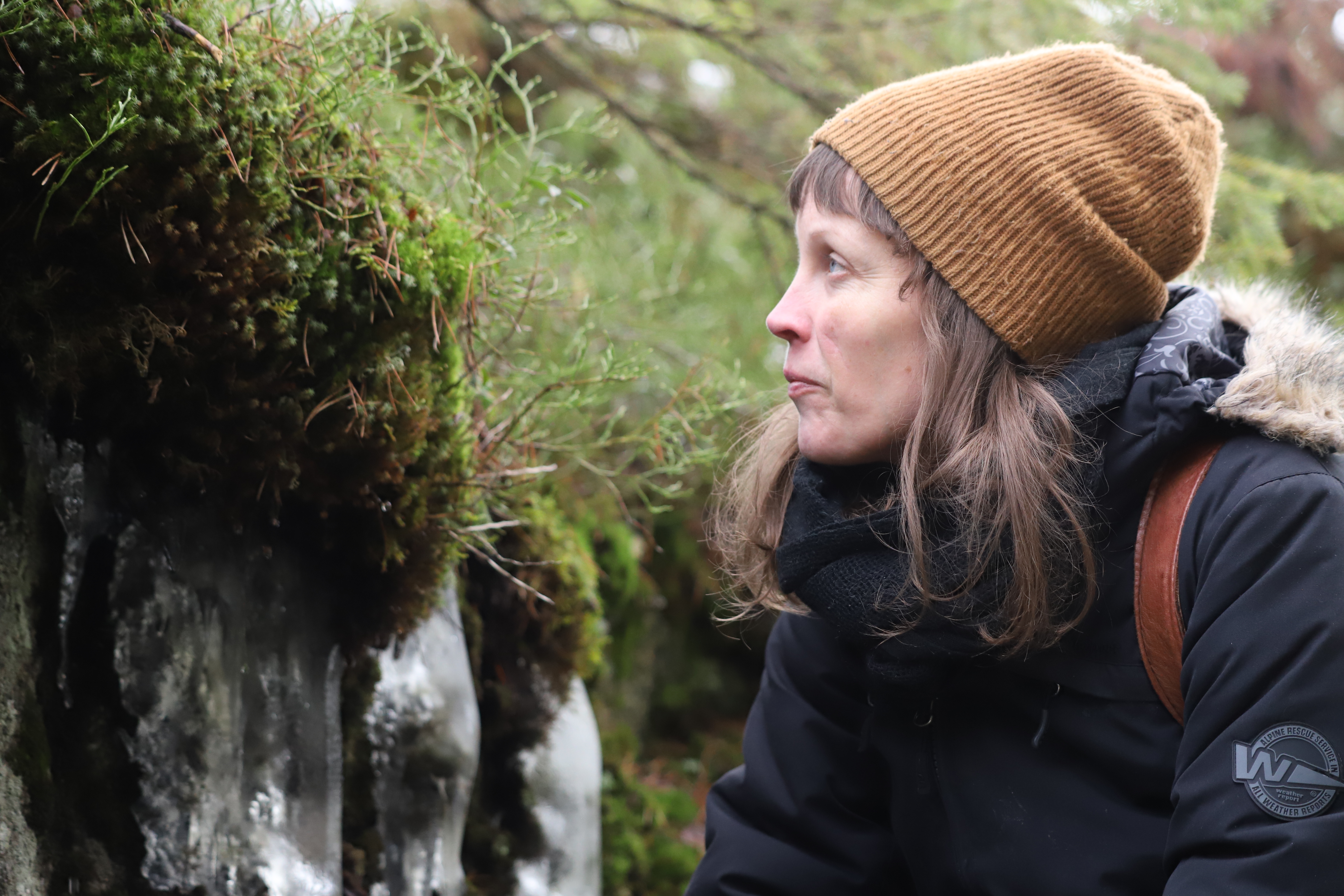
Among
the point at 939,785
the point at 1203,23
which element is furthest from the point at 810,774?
the point at 1203,23

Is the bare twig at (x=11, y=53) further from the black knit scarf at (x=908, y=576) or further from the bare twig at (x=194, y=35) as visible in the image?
the black knit scarf at (x=908, y=576)

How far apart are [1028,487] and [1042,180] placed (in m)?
0.66

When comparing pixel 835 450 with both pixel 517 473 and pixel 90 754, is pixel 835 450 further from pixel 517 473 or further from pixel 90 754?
pixel 90 754

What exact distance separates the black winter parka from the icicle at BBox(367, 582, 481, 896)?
0.76 meters

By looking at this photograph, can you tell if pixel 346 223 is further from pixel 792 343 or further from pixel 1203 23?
pixel 1203 23

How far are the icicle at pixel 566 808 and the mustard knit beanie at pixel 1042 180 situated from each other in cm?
212

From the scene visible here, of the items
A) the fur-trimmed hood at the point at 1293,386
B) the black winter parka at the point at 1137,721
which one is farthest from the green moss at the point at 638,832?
the fur-trimmed hood at the point at 1293,386

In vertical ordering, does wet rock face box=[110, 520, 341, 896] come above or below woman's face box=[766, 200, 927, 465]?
below

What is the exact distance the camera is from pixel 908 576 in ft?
6.02

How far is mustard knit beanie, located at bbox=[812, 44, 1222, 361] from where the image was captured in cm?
191

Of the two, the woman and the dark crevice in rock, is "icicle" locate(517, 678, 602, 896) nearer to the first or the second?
the woman

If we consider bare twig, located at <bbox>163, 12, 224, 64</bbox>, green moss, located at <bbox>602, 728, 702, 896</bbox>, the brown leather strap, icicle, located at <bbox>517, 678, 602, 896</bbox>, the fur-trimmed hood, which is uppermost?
bare twig, located at <bbox>163, 12, 224, 64</bbox>

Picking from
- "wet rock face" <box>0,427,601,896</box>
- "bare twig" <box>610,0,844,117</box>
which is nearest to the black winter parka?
"wet rock face" <box>0,427,601,896</box>

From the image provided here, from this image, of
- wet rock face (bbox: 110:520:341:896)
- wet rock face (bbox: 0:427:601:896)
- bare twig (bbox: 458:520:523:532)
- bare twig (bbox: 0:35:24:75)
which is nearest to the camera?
bare twig (bbox: 0:35:24:75)
